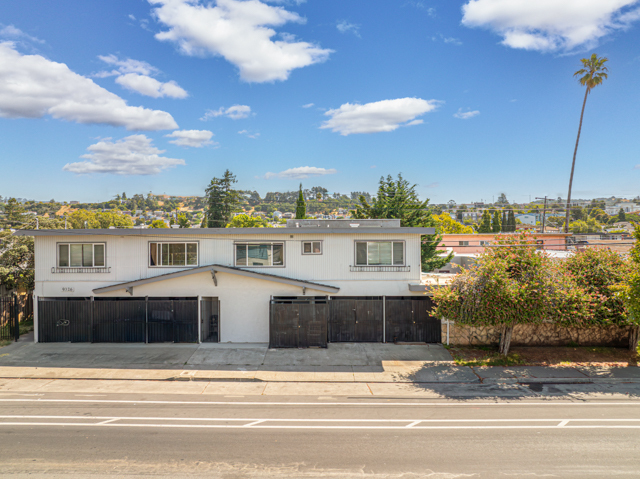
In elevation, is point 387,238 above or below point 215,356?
above

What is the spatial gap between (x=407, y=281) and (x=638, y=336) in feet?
33.3

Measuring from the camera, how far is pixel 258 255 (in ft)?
62.6

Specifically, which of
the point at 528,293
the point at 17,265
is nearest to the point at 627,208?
the point at 528,293

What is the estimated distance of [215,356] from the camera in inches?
652

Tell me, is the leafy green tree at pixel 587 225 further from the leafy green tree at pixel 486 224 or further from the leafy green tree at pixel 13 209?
the leafy green tree at pixel 13 209

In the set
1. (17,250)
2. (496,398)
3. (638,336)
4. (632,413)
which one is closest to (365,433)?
(496,398)

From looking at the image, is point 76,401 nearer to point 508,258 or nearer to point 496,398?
point 496,398

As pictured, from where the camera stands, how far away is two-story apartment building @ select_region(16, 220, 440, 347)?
18147 mm

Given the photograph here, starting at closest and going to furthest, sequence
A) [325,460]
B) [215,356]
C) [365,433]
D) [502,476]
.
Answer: [502,476], [325,460], [365,433], [215,356]

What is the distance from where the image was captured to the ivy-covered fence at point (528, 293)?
14766 millimetres

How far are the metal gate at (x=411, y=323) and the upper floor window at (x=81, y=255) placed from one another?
1440 centimetres

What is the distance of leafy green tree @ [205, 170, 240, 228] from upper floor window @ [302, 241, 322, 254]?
5718cm

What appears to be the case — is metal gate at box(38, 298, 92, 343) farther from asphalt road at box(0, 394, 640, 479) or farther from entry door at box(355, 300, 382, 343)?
entry door at box(355, 300, 382, 343)

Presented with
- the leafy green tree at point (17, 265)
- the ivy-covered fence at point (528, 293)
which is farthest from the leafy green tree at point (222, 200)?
the ivy-covered fence at point (528, 293)
